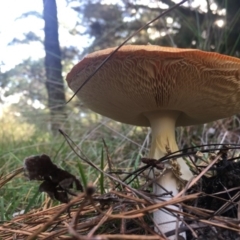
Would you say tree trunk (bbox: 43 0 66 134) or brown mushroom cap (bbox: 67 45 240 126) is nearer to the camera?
brown mushroom cap (bbox: 67 45 240 126)

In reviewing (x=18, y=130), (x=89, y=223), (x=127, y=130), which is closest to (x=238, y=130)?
(x=127, y=130)

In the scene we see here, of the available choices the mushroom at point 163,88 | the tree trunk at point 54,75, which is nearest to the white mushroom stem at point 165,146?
the mushroom at point 163,88

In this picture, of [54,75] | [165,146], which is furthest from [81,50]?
[165,146]

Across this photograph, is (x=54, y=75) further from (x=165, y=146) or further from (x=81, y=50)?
(x=165, y=146)

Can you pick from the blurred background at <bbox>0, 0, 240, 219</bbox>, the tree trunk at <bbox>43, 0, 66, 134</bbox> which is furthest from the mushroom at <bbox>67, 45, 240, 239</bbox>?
the tree trunk at <bbox>43, 0, 66, 134</bbox>

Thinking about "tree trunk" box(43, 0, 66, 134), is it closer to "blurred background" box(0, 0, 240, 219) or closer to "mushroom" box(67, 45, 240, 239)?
"blurred background" box(0, 0, 240, 219)

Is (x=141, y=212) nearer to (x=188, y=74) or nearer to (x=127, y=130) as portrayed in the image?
(x=188, y=74)
